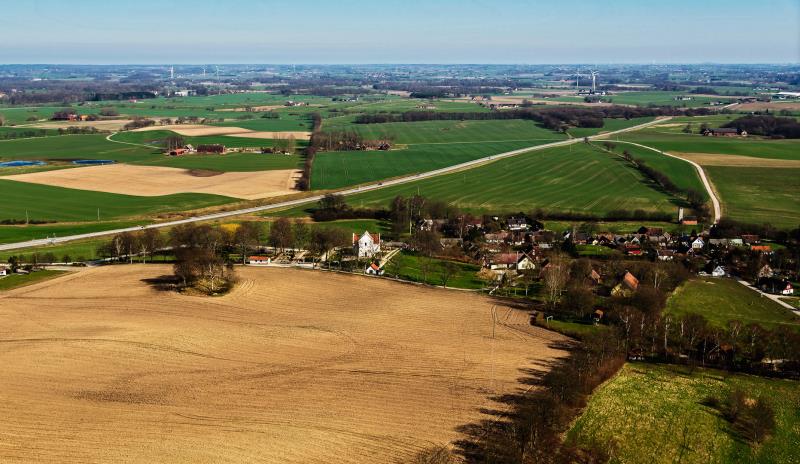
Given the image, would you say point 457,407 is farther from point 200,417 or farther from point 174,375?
point 174,375

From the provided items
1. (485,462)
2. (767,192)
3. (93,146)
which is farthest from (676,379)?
(93,146)

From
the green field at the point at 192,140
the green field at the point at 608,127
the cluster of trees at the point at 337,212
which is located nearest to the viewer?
the cluster of trees at the point at 337,212

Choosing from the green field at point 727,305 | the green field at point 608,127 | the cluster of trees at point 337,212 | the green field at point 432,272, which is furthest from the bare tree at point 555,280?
the green field at point 608,127

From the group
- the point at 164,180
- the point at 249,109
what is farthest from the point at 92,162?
the point at 249,109

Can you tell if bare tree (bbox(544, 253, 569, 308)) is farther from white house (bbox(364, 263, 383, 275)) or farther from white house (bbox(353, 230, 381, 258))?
white house (bbox(353, 230, 381, 258))

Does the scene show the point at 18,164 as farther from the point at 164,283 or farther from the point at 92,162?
the point at 164,283

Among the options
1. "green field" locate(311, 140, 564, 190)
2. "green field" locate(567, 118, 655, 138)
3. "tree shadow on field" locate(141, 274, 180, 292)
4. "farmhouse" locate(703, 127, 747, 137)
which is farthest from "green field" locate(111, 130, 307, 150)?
"farmhouse" locate(703, 127, 747, 137)

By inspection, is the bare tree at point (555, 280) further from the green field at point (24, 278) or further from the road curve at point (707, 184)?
the green field at point (24, 278)
